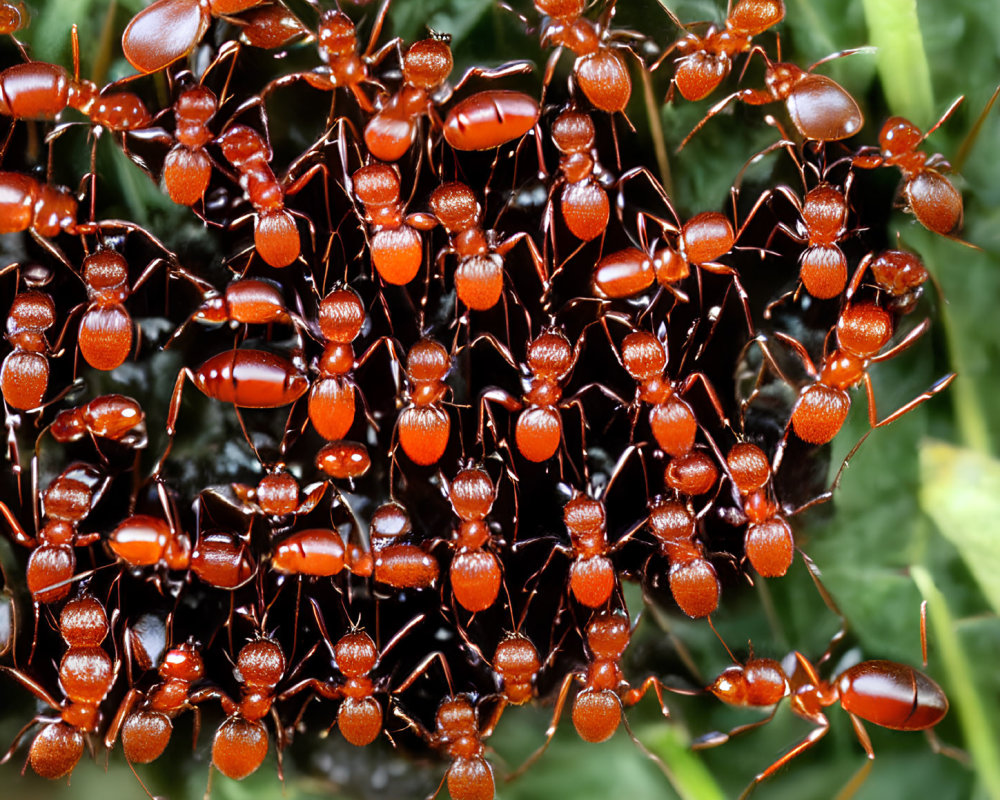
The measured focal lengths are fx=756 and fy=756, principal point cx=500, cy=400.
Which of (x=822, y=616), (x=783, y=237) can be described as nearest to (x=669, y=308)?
(x=783, y=237)

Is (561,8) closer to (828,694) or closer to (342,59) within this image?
(342,59)

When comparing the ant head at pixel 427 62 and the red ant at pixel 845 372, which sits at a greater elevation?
the ant head at pixel 427 62

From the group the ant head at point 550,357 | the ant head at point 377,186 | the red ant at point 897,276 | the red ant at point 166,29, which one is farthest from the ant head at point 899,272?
the red ant at point 166,29

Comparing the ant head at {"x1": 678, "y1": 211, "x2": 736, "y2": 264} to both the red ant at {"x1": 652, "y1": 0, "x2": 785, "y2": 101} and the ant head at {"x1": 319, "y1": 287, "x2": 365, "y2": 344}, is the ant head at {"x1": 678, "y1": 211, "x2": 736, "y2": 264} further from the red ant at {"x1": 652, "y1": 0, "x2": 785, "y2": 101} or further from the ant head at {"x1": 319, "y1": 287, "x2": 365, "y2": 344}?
the ant head at {"x1": 319, "y1": 287, "x2": 365, "y2": 344}

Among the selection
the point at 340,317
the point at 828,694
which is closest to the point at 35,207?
the point at 340,317

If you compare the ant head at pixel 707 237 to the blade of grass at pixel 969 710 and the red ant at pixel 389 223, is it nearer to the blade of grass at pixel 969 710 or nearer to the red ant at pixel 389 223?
the red ant at pixel 389 223

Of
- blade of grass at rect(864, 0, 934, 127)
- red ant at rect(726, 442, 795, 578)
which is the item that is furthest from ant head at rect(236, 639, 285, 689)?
blade of grass at rect(864, 0, 934, 127)

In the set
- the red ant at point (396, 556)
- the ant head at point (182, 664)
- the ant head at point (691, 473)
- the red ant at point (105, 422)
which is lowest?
the ant head at point (182, 664)

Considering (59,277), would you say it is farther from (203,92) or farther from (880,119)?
(880,119)
